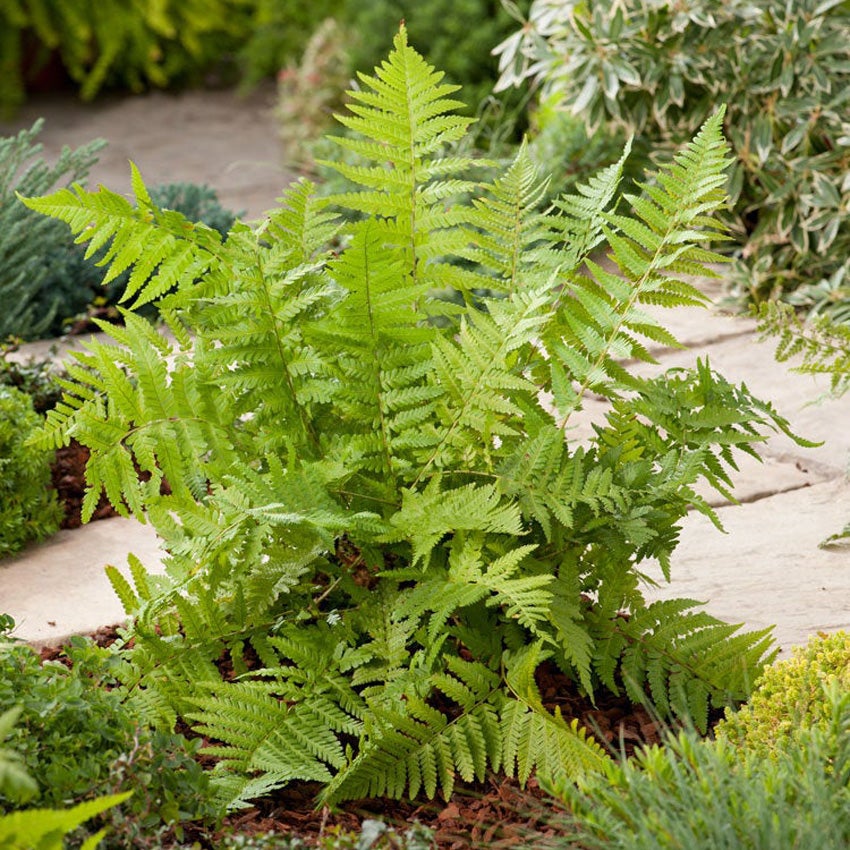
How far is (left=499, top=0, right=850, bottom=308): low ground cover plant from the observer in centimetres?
521

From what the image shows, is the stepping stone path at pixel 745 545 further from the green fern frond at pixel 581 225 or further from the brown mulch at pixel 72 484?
the green fern frond at pixel 581 225

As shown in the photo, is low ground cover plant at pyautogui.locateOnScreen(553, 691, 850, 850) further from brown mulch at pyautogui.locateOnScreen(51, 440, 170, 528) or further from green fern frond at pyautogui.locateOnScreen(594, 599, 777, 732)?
brown mulch at pyautogui.locateOnScreen(51, 440, 170, 528)

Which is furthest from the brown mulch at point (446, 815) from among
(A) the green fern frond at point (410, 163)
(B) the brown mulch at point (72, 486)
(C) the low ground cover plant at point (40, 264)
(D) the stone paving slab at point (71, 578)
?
(C) the low ground cover plant at point (40, 264)

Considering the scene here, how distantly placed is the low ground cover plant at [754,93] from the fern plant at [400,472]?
2792 mm

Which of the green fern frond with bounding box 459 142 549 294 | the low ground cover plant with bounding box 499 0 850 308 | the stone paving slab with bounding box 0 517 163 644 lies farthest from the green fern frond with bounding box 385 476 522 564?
the low ground cover plant with bounding box 499 0 850 308

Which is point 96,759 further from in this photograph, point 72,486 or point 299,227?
point 72,486

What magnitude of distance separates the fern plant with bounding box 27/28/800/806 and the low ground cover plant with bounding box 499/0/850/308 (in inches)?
110

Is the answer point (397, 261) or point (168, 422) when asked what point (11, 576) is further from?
point (397, 261)

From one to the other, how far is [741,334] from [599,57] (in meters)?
1.40

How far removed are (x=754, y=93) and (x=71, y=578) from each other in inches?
141

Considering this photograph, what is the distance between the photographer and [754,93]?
5414 millimetres

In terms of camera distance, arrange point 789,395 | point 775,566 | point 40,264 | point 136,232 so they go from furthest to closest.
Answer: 1. point 40,264
2. point 789,395
3. point 775,566
4. point 136,232

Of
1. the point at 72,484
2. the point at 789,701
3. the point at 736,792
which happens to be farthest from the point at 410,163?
the point at 72,484

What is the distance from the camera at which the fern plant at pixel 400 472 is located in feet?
7.65
